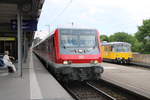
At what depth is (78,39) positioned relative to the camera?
43.1ft

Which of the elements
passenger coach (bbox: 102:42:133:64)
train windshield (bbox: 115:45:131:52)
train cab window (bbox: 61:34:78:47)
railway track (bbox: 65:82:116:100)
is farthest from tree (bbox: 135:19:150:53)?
train cab window (bbox: 61:34:78:47)

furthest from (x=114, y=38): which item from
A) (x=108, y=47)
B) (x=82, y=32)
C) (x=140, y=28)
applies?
(x=82, y=32)

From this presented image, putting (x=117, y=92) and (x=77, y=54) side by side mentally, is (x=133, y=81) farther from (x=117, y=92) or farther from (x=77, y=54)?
(x=77, y=54)

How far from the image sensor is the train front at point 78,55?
488 inches

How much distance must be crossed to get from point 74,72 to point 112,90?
6.37 ft

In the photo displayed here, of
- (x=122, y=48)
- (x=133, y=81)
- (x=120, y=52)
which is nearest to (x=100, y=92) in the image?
(x=133, y=81)

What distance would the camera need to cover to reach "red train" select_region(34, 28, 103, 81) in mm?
12406

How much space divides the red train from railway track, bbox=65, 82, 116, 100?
1.93 ft

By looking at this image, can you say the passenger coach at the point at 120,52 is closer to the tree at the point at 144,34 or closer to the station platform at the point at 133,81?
the station platform at the point at 133,81

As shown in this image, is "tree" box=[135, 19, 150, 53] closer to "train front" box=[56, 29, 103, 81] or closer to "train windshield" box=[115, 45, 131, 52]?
"train windshield" box=[115, 45, 131, 52]

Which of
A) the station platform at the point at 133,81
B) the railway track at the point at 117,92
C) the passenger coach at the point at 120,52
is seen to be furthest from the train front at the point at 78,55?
the passenger coach at the point at 120,52

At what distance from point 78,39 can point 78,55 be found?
91 centimetres

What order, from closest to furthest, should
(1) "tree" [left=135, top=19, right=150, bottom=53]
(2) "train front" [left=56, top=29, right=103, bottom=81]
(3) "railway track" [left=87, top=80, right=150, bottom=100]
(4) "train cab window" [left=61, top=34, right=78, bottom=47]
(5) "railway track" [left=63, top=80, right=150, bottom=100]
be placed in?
(3) "railway track" [left=87, top=80, right=150, bottom=100] → (5) "railway track" [left=63, top=80, right=150, bottom=100] → (2) "train front" [left=56, top=29, right=103, bottom=81] → (4) "train cab window" [left=61, top=34, right=78, bottom=47] → (1) "tree" [left=135, top=19, right=150, bottom=53]

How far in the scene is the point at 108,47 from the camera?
32594 mm
